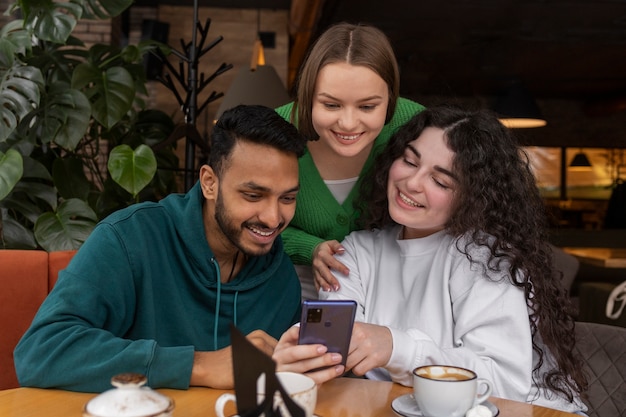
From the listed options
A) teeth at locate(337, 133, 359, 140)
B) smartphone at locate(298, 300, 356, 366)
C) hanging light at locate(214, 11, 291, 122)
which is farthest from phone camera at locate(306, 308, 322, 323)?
hanging light at locate(214, 11, 291, 122)

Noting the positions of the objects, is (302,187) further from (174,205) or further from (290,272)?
(174,205)

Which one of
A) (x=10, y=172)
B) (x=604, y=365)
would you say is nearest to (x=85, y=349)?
(x=604, y=365)

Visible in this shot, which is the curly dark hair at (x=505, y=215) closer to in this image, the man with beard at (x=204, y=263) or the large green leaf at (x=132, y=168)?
the man with beard at (x=204, y=263)

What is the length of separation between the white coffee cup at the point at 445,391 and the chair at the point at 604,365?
1036 millimetres

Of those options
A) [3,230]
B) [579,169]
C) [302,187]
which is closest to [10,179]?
[3,230]

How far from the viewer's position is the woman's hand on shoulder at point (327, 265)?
1888 millimetres

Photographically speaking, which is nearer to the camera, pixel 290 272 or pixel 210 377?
pixel 210 377

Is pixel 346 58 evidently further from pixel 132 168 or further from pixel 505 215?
pixel 132 168

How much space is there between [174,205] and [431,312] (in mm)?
672

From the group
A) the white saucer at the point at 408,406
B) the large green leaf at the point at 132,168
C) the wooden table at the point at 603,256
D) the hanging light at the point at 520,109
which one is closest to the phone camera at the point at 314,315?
the white saucer at the point at 408,406

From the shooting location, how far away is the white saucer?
123cm

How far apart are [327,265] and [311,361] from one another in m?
0.65

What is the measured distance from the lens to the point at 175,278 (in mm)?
1673

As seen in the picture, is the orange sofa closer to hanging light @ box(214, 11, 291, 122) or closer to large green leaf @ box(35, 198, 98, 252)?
large green leaf @ box(35, 198, 98, 252)
